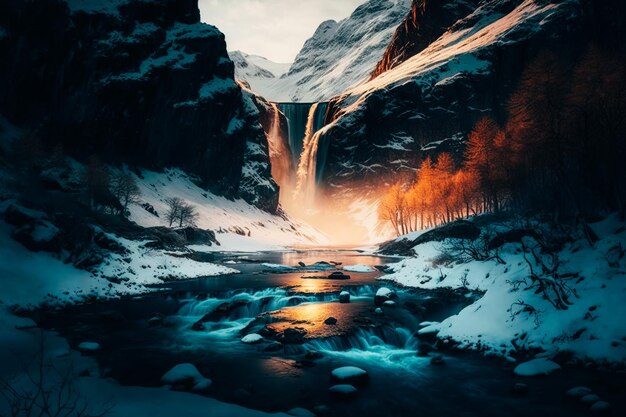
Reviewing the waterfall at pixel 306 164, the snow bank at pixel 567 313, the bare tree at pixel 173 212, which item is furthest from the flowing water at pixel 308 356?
the waterfall at pixel 306 164

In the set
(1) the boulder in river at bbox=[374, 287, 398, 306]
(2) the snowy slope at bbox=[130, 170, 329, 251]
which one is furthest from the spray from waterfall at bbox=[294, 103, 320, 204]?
(1) the boulder in river at bbox=[374, 287, 398, 306]

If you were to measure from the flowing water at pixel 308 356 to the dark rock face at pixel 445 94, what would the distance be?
418 ft

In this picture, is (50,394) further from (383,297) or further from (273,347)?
(383,297)

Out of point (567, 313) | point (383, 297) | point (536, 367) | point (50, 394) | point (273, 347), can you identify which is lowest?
point (273, 347)

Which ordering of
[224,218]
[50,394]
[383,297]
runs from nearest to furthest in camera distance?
[50,394]
[383,297]
[224,218]

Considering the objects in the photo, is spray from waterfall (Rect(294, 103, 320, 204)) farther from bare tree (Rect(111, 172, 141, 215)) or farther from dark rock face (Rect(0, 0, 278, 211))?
bare tree (Rect(111, 172, 141, 215))

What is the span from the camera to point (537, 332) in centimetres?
1473

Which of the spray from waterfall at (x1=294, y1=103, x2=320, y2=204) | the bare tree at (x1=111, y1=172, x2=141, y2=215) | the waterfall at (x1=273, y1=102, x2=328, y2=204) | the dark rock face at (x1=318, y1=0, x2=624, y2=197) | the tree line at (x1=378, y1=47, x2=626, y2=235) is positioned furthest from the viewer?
the spray from waterfall at (x1=294, y1=103, x2=320, y2=204)

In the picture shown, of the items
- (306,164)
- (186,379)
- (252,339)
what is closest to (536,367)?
(252,339)

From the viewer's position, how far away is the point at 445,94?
14125 centimetres

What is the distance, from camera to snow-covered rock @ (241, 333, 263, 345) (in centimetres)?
1740

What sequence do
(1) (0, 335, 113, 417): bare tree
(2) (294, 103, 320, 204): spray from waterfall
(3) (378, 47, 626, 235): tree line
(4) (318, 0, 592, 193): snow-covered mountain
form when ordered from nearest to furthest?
(1) (0, 335, 113, 417): bare tree
(3) (378, 47, 626, 235): tree line
(4) (318, 0, 592, 193): snow-covered mountain
(2) (294, 103, 320, 204): spray from waterfall

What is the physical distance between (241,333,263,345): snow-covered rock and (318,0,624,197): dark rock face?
133 metres

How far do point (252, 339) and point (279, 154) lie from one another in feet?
571
